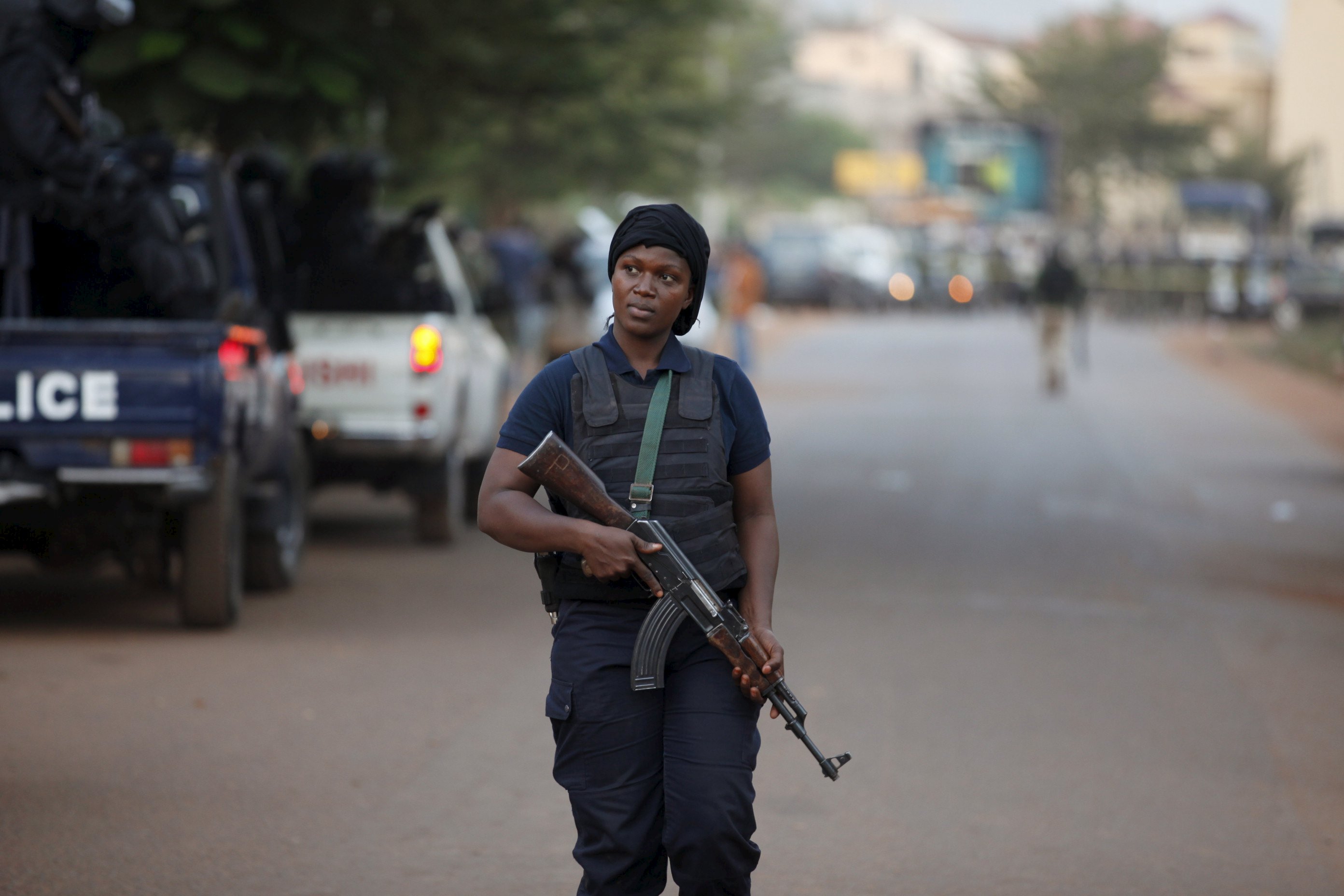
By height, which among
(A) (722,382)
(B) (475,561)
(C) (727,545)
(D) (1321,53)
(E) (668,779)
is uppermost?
(D) (1321,53)

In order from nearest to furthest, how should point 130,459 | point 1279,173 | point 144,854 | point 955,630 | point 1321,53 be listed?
1. point 144,854
2. point 130,459
3. point 955,630
4. point 1321,53
5. point 1279,173

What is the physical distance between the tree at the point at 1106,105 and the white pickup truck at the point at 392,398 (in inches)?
2276

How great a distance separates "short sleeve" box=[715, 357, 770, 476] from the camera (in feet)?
12.9

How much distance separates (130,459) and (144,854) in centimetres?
294

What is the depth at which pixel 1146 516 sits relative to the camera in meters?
13.6

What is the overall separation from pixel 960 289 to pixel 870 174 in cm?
5353

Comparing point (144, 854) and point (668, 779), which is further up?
point (668, 779)

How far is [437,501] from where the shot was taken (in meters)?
11.4

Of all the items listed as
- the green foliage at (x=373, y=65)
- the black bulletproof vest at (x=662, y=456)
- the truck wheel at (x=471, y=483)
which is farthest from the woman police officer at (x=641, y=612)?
the truck wheel at (x=471, y=483)

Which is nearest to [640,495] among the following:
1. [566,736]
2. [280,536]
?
[566,736]

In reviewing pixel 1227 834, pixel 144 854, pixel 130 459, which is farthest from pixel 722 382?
pixel 130 459

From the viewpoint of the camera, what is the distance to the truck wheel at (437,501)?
37.2 feet

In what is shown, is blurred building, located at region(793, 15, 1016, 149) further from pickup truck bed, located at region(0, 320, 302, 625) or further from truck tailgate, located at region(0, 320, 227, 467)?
truck tailgate, located at region(0, 320, 227, 467)

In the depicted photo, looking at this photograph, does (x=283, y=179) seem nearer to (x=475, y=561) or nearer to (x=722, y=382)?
(x=475, y=561)
